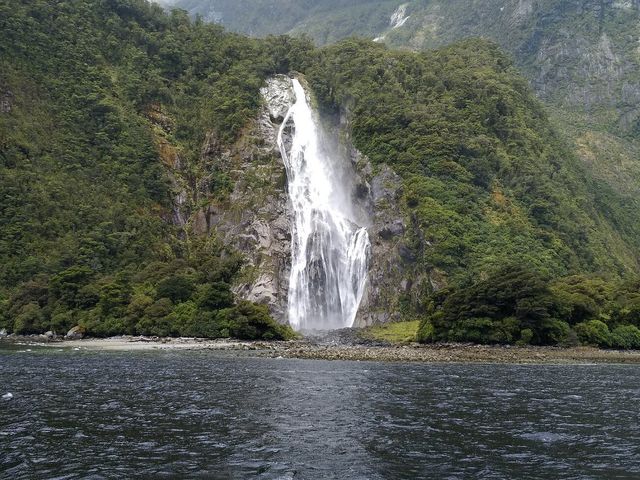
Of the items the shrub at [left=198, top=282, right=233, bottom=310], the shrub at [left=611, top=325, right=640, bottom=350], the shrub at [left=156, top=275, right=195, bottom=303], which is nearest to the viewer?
the shrub at [left=611, top=325, right=640, bottom=350]

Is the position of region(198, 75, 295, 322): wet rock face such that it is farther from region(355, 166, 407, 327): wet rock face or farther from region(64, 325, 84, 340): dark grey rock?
region(64, 325, 84, 340): dark grey rock

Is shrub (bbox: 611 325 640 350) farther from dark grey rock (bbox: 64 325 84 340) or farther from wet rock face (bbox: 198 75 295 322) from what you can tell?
dark grey rock (bbox: 64 325 84 340)

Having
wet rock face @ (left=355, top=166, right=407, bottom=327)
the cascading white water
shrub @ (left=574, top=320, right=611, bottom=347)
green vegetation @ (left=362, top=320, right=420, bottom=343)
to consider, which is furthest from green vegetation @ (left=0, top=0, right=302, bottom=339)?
shrub @ (left=574, top=320, right=611, bottom=347)

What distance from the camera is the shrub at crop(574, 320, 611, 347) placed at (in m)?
56.4

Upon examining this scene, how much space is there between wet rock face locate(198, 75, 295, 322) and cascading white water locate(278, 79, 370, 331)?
4.98 feet

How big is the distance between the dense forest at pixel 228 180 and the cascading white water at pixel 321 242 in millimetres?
7279

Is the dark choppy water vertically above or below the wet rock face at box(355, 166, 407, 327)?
below

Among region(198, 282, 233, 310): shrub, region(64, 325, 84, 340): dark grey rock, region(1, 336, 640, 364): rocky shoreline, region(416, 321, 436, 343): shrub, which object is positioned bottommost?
region(1, 336, 640, 364): rocky shoreline

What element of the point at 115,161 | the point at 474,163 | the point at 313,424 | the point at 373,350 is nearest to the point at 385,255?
the point at 474,163

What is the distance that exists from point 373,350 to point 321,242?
3588cm

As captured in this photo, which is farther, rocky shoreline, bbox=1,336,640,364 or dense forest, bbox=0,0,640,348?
dense forest, bbox=0,0,640,348

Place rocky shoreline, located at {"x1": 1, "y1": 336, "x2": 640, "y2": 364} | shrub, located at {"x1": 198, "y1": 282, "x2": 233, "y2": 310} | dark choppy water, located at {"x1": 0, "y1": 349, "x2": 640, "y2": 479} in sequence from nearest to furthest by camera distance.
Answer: dark choppy water, located at {"x1": 0, "y1": 349, "x2": 640, "y2": 479}
rocky shoreline, located at {"x1": 1, "y1": 336, "x2": 640, "y2": 364}
shrub, located at {"x1": 198, "y1": 282, "x2": 233, "y2": 310}

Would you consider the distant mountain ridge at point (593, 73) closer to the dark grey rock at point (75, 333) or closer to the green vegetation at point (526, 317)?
the green vegetation at point (526, 317)

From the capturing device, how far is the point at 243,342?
59.3m
